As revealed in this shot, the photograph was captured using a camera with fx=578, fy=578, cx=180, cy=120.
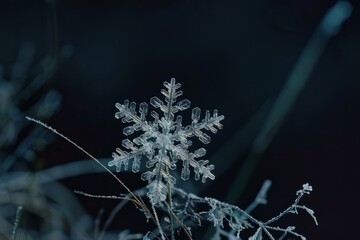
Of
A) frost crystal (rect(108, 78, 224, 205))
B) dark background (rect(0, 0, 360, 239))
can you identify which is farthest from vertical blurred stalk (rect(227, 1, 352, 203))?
frost crystal (rect(108, 78, 224, 205))

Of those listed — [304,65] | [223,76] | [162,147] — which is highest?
[304,65]

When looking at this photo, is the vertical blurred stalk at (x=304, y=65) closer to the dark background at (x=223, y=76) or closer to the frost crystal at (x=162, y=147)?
the dark background at (x=223, y=76)

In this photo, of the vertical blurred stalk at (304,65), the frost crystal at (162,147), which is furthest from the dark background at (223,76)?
the frost crystal at (162,147)

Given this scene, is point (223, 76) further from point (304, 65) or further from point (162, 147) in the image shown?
point (162, 147)

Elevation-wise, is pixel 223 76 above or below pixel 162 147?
above

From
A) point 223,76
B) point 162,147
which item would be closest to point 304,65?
point 223,76

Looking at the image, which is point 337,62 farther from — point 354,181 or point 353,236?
point 353,236

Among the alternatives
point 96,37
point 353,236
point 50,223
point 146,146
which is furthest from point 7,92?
point 353,236

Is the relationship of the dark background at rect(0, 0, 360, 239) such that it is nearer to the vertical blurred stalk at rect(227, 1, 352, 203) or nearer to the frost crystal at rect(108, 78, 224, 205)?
the vertical blurred stalk at rect(227, 1, 352, 203)
